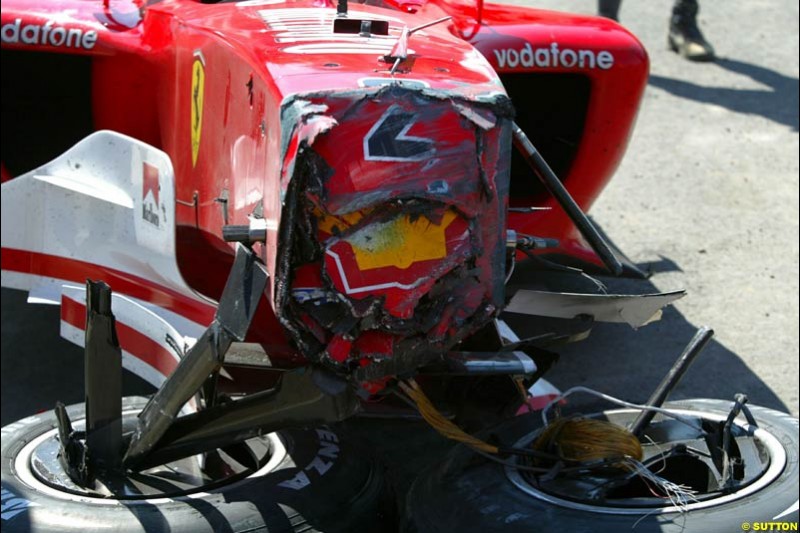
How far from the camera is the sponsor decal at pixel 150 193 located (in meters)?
3.91

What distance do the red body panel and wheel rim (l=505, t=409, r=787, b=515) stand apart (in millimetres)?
673

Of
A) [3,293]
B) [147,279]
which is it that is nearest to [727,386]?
[147,279]

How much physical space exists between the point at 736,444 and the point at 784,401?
1403 millimetres

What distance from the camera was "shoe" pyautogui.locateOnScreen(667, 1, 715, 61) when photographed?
9.08 m

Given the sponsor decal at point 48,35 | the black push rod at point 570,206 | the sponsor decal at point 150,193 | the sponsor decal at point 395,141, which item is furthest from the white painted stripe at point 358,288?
the sponsor decal at point 48,35

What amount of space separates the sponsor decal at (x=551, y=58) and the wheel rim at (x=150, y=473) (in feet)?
5.79

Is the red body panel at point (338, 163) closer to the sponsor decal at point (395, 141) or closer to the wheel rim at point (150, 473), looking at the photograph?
the sponsor decal at point (395, 141)

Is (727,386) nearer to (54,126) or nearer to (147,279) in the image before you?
(147,279)

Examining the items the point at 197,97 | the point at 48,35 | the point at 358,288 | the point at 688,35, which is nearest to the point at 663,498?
the point at 358,288

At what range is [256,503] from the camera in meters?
3.45

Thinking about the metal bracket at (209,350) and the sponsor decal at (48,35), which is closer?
the metal bracket at (209,350)

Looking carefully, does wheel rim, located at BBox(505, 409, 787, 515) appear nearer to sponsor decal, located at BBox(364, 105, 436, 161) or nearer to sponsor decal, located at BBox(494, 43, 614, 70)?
sponsor decal, located at BBox(364, 105, 436, 161)

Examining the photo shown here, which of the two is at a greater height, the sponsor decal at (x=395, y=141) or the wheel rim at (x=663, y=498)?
the sponsor decal at (x=395, y=141)

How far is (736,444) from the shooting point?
3.67 meters
